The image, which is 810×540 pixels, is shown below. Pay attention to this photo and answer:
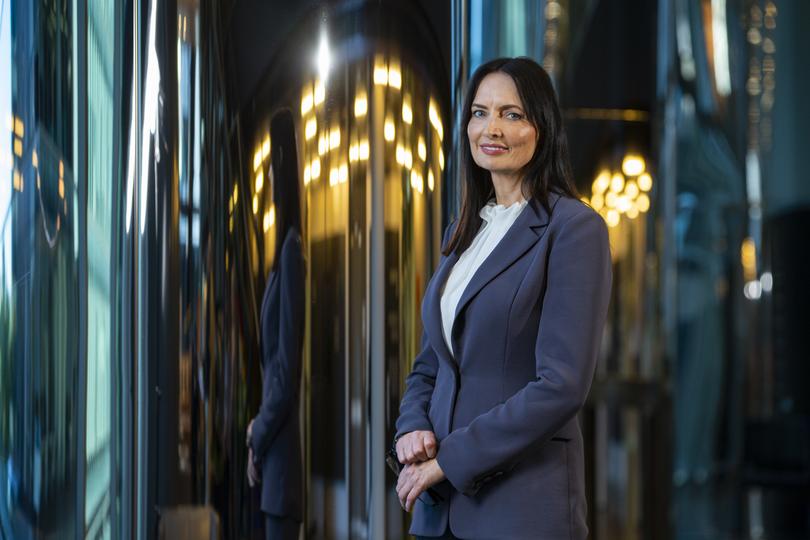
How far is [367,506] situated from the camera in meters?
1.65

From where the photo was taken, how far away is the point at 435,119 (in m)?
1.68

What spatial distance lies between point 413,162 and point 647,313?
222cm

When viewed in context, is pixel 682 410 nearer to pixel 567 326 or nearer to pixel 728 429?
pixel 728 429

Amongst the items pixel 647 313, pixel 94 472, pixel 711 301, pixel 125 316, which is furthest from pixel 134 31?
pixel 711 301

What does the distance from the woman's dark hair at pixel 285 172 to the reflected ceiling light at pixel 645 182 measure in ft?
7.49

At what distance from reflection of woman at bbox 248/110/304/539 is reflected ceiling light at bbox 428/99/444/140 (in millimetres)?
215

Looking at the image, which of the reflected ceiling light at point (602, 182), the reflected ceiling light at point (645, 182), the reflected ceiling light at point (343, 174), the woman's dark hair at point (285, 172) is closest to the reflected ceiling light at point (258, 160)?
the woman's dark hair at point (285, 172)

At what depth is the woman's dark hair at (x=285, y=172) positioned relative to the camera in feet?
5.38

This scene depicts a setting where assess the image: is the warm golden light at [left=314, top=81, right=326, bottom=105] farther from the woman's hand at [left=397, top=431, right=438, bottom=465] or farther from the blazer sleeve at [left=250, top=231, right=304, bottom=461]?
the woman's hand at [left=397, top=431, right=438, bottom=465]

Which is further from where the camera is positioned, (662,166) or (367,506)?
(662,166)

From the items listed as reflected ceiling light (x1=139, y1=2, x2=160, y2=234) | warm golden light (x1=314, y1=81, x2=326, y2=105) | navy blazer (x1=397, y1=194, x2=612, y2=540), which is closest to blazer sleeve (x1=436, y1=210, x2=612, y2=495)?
navy blazer (x1=397, y1=194, x2=612, y2=540)

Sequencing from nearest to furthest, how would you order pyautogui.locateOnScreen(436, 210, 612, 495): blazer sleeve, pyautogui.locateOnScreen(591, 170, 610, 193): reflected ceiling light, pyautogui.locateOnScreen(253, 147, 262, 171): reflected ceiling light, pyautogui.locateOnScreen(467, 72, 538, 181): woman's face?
pyautogui.locateOnScreen(436, 210, 612, 495): blazer sleeve
pyautogui.locateOnScreen(467, 72, 538, 181): woman's face
pyautogui.locateOnScreen(253, 147, 262, 171): reflected ceiling light
pyautogui.locateOnScreen(591, 170, 610, 193): reflected ceiling light

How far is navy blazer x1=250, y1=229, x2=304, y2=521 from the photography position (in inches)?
64.6

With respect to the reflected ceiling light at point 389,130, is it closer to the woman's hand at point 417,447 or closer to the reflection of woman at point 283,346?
the reflection of woman at point 283,346
